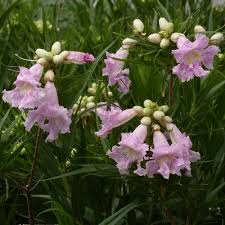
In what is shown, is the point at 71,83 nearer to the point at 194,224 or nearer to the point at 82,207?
the point at 82,207

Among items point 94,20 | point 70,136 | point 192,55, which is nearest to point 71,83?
point 70,136

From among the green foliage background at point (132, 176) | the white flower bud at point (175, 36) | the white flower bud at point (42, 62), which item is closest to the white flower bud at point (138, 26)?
the green foliage background at point (132, 176)

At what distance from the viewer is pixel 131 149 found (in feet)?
3.72

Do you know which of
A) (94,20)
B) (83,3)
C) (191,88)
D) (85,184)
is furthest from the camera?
(83,3)

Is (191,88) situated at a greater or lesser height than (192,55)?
lesser

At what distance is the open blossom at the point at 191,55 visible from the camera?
1179mm

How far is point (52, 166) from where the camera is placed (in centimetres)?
138

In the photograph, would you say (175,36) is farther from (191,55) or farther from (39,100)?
(39,100)

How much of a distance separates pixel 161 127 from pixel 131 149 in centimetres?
10

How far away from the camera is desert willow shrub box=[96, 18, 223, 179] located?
3.67 ft

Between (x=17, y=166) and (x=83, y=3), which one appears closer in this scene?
(x=17, y=166)

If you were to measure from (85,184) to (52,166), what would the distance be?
101mm

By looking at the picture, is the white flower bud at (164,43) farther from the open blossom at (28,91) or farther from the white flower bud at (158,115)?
the open blossom at (28,91)

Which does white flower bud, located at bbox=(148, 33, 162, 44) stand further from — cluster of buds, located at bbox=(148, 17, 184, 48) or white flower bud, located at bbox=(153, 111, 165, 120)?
white flower bud, located at bbox=(153, 111, 165, 120)
